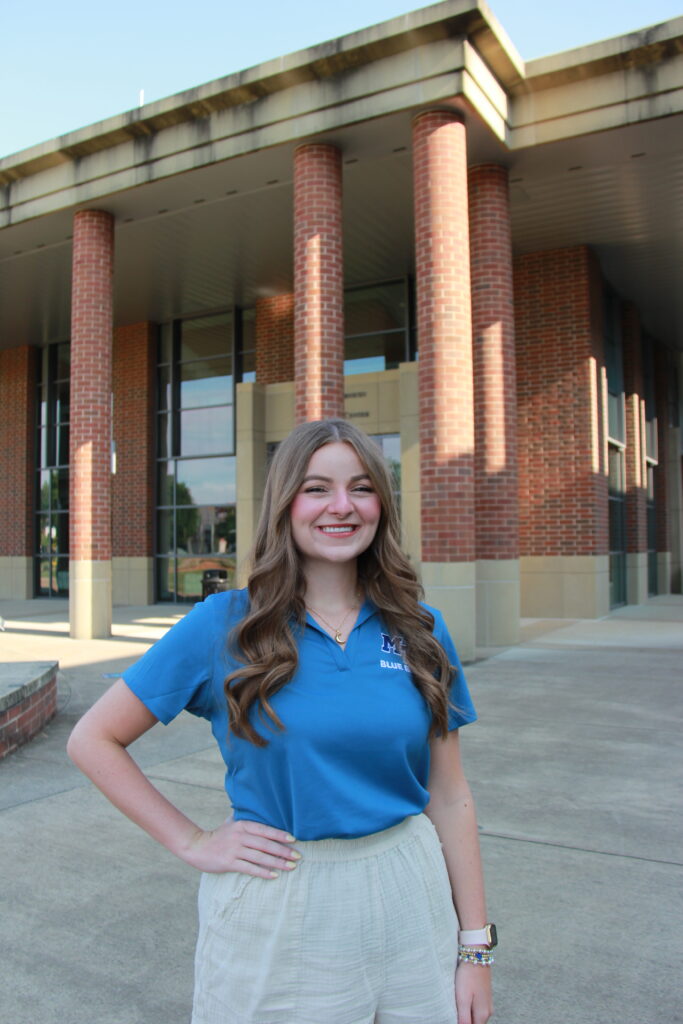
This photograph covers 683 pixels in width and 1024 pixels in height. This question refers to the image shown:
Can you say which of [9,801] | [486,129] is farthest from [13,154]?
[9,801]

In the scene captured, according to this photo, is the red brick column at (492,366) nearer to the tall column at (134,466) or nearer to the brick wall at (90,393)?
the brick wall at (90,393)

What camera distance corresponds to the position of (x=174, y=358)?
2003 centimetres

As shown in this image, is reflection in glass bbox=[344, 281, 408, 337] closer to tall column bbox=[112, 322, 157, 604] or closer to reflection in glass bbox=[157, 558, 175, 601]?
tall column bbox=[112, 322, 157, 604]

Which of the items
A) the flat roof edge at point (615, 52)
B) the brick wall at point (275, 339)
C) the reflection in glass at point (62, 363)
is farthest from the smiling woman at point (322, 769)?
the reflection in glass at point (62, 363)

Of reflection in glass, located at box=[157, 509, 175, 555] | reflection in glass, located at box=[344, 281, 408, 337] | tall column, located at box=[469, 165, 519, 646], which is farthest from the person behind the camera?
reflection in glass, located at box=[157, 509, 175, 555]

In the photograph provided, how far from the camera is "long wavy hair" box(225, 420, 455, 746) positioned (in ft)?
4.94

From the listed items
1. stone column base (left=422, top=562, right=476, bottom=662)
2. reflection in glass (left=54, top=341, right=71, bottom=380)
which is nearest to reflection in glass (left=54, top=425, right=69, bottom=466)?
reflection in glass (left=54, top=341, right=71, bottom=380)

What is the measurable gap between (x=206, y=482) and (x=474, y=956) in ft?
59.6

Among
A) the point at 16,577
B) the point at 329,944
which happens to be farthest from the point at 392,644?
the point at 16,577

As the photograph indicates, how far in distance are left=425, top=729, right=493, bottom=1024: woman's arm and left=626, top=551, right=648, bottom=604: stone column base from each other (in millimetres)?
17329

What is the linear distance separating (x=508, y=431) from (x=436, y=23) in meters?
4.92

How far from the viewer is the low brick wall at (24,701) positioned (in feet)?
17.7

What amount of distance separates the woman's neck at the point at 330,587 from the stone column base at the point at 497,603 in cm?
971

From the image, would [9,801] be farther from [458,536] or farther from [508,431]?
[508,431]
